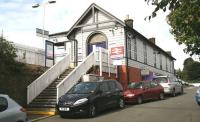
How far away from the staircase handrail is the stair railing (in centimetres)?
182

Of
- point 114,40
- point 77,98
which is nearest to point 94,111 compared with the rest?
point 77,98

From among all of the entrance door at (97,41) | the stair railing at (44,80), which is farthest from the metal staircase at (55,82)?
the entrance door at (97,41)

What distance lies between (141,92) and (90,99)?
→ 7.39 metres

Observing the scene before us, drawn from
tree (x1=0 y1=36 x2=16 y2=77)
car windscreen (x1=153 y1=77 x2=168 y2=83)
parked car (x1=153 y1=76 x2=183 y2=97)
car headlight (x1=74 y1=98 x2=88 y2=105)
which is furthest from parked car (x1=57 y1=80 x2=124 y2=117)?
car windscreen (x1=153 y1=77 x2=168 y2=83)

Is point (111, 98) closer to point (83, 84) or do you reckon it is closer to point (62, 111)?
point (83, 84)

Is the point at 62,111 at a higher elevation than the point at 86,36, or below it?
below

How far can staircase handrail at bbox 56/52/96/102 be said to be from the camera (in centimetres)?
2120

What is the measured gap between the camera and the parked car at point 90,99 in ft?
54.6

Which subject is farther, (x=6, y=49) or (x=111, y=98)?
(x=6, y=49)

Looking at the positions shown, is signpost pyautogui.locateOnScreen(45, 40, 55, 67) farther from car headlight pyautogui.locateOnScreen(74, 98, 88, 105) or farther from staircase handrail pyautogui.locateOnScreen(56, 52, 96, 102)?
car headlight pyautogui.locateOnScreen(74, 98, 88, 105)

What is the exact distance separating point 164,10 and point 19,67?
13.9 meters

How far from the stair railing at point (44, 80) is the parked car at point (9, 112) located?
38.0 ft

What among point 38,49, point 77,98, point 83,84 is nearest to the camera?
point 77,98

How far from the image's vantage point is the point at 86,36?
3291cm
